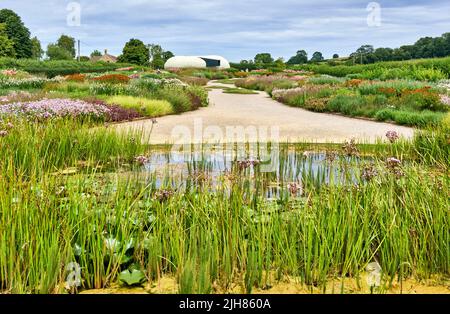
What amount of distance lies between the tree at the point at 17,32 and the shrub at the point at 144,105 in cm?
4920

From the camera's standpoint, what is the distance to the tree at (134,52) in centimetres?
5853

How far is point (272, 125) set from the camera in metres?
10.9

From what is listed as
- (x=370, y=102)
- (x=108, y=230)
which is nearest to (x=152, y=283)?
(x=108, y=230)

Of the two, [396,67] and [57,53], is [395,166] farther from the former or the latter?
[57,53]

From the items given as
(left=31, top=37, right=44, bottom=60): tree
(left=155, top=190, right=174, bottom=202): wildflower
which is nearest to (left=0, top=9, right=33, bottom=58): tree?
(left=31, top=37, right=44, bottom=60): tree

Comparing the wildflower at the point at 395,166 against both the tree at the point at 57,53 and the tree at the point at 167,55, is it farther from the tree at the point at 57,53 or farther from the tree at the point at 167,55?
the tree at the point at 167,55

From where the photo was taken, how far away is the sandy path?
8740 millimetres

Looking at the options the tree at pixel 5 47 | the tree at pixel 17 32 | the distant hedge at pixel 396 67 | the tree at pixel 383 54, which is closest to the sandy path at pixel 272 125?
the distant hedge at pixel 396 67

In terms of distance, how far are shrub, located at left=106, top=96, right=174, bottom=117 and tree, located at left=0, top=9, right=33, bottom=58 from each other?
4920 cm

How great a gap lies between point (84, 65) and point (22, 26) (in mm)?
17066

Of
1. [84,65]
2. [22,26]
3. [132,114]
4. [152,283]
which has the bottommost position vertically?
[152,283]

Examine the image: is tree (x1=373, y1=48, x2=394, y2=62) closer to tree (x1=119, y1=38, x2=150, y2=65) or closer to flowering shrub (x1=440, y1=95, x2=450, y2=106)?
tree (x1=119, y1=38, x2=150, y2=65)
